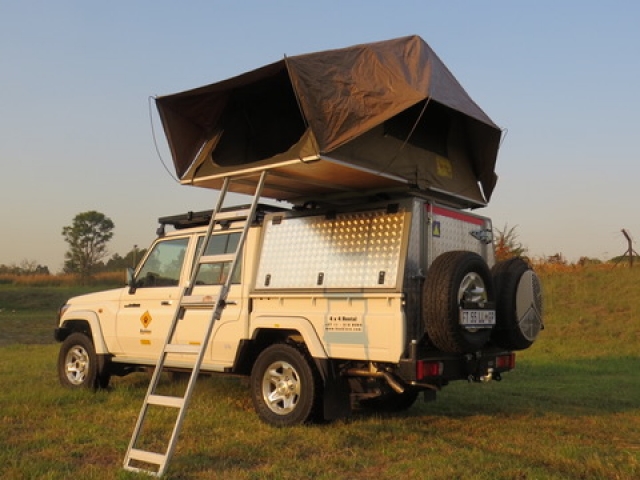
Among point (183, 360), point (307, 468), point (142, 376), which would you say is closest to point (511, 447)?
point (307, 468)

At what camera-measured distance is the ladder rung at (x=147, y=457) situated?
515cm

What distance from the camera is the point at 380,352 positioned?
20.2 feet

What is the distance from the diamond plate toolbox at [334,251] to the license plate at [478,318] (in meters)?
0.65

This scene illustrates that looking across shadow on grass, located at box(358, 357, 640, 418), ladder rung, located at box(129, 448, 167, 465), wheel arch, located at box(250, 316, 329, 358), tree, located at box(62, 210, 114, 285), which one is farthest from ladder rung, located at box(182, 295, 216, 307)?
tree, located at box(62, 210, 114, 285)

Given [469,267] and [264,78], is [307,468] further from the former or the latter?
[264,78]

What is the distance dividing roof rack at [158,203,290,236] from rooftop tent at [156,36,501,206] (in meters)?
0.20

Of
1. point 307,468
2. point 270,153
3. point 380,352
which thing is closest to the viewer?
point 307,468

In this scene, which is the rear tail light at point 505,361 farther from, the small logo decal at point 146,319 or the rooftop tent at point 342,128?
the small logo decal at point 146,319

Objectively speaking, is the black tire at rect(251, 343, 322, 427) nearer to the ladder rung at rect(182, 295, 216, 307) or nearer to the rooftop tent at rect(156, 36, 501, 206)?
the ladder rung at rect(182, 295, 216, 307)

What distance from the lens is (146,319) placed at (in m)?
8.37

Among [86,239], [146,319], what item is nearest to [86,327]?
[146,319]

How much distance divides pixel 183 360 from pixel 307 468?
3.04 meters

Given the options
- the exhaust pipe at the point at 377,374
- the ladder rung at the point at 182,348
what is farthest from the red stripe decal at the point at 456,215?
the ladder rung at the point at 182,348

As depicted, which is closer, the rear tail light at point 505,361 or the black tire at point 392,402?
the rear tail light at point 505,361
